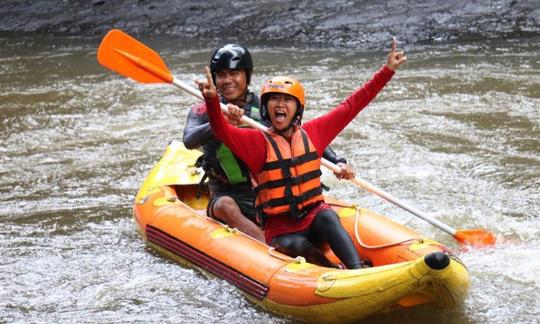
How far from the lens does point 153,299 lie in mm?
4039

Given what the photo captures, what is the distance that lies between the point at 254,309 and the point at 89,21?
11.0 metres

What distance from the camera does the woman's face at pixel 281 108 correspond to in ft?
12.1

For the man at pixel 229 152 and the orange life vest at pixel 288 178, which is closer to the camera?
the orange life vest at pixel 288 178

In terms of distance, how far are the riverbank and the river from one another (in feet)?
1.82

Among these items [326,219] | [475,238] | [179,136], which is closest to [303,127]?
[326,219]

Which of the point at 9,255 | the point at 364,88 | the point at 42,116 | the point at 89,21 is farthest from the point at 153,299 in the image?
the point at 89,21

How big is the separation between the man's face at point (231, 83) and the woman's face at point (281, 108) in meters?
0.46

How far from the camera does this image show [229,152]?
416cm

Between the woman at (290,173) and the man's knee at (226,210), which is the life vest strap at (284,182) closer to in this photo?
the woman at (290,173)

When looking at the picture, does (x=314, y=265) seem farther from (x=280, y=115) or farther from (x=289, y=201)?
(x=280, y=115)

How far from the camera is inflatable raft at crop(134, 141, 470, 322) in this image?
3.19 metres

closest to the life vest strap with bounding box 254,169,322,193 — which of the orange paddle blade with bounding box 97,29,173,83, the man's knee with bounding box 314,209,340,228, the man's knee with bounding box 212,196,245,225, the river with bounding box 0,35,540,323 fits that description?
the man's knee with bounding box 314,209,340,228

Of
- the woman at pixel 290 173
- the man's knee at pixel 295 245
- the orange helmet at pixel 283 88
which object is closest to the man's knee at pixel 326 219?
the woman at pixel 290 173

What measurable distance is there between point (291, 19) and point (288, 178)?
28.9ft
